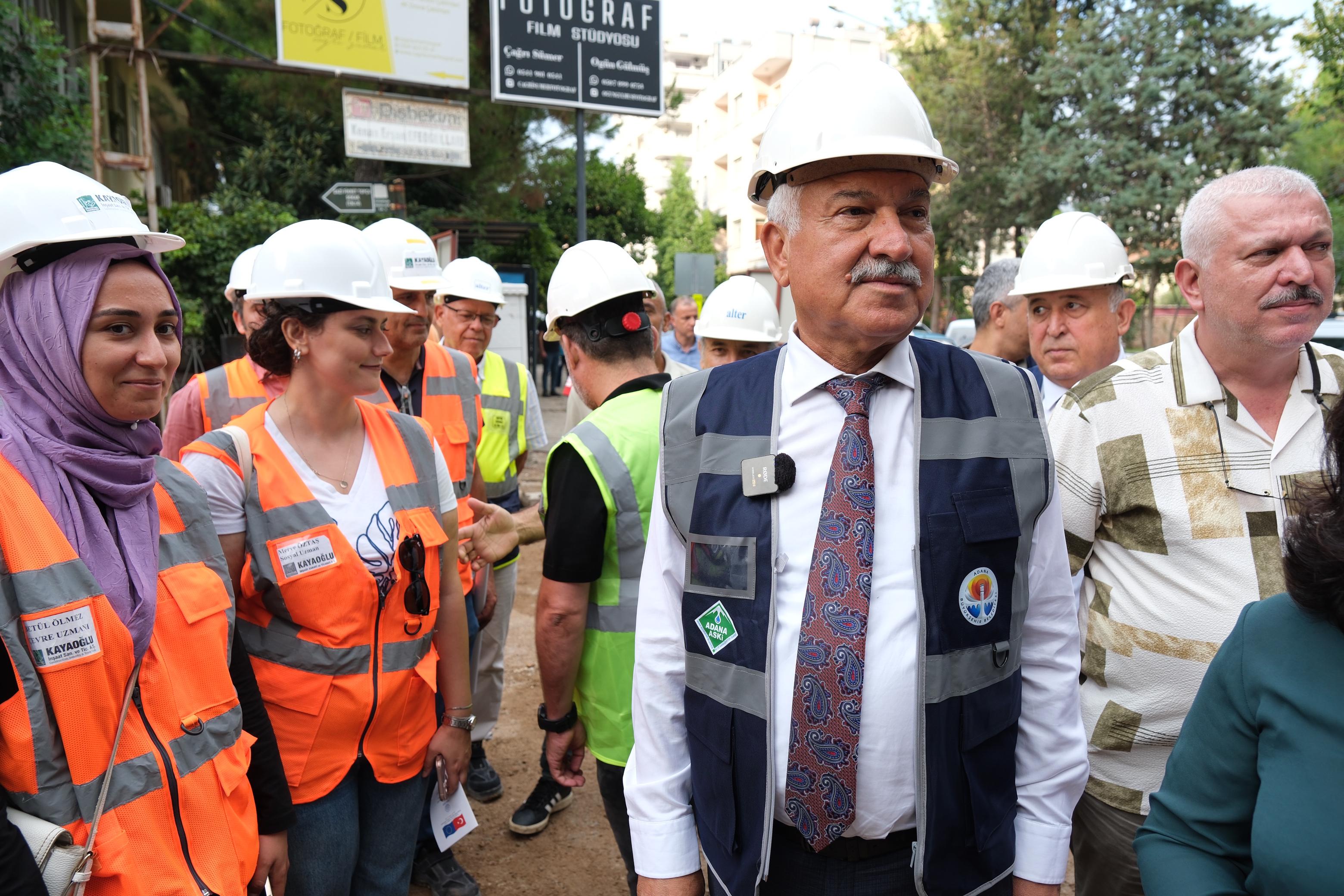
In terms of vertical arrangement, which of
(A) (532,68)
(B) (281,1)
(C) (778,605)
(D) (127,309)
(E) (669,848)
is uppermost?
(B) (281,1)

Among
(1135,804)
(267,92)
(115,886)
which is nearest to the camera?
(115,886)

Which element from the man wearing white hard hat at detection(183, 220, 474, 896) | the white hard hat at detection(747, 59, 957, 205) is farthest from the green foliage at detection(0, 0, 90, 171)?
the white hard hat at detection(747, 59, 957, 205)

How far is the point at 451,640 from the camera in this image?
109 inches

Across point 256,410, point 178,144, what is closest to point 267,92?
point 178,144

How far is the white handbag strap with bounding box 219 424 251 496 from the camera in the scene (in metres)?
2.33

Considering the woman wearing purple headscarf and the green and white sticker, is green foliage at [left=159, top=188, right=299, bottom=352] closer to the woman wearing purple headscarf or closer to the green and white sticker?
the woman wearing purple headscarf

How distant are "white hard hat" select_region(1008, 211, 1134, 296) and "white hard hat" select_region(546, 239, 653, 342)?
158 centimetres

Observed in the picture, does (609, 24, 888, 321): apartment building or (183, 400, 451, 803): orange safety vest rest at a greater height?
(609, 24, 888, 321): apartment building

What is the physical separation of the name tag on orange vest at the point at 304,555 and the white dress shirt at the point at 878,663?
0.98 metres

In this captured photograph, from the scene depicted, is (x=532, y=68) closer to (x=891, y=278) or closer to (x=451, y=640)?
(x=451, y=640)

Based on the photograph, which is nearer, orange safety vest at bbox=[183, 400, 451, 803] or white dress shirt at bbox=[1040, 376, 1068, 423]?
orange safety vest at bbox=[183, 400, 451, 803]

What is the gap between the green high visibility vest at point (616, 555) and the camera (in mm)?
2484

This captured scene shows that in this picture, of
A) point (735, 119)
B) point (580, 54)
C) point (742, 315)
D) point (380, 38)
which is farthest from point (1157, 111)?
point (735, 119)

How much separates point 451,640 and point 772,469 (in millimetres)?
1527
